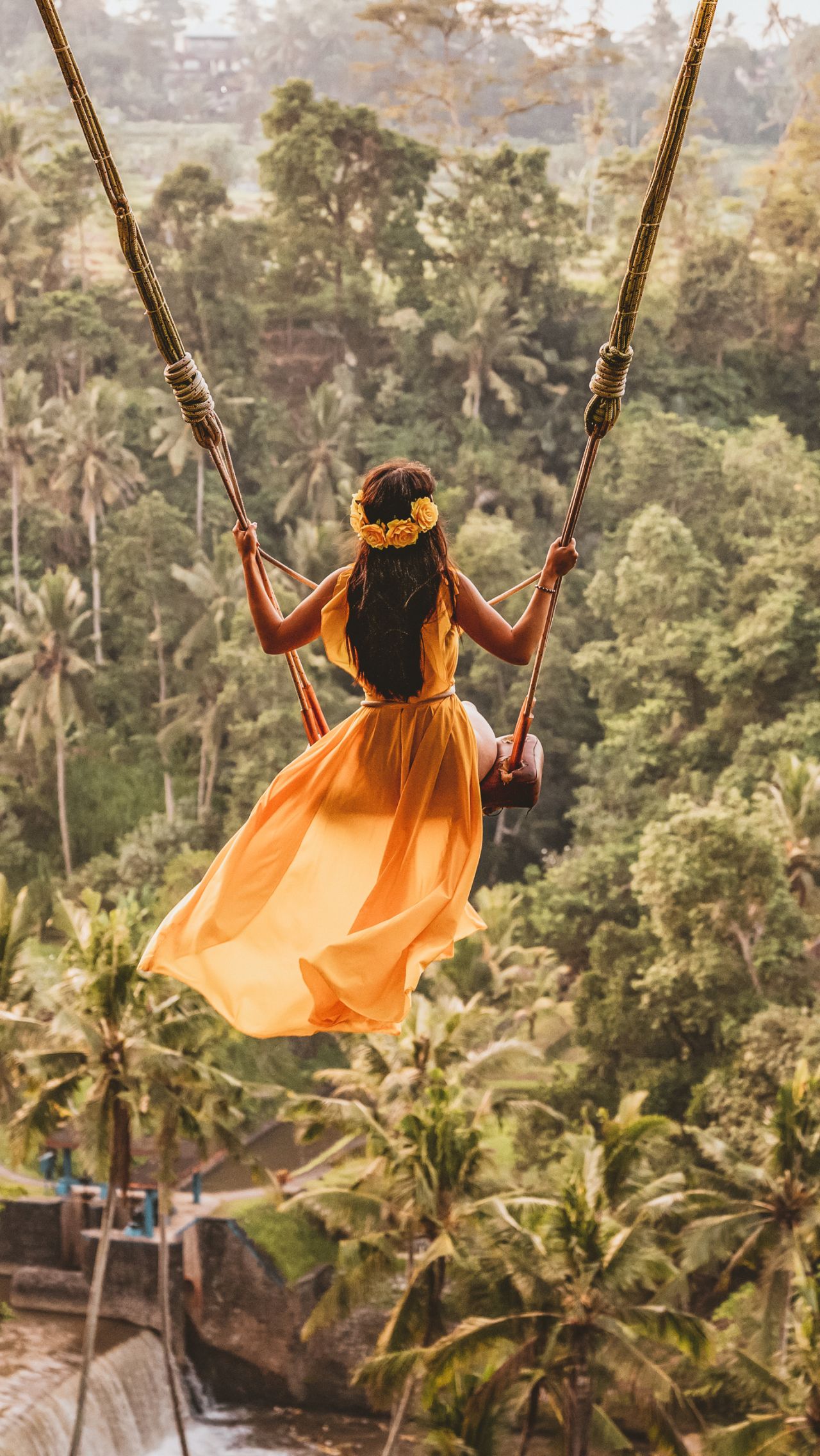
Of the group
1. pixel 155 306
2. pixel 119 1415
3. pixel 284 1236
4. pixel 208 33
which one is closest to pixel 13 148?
pixel 208 33

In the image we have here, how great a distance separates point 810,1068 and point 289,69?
25.2m

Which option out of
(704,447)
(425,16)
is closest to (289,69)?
(425,16)

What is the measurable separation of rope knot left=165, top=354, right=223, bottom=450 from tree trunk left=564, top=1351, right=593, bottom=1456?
1248 cm

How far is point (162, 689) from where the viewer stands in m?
27.8

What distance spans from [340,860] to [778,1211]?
13.0 m

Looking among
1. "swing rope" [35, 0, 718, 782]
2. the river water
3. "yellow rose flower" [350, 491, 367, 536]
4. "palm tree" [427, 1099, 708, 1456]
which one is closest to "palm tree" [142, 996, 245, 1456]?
the river water

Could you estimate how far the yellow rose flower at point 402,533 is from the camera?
3486 millimetres

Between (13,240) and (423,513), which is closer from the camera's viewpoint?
(423,513)

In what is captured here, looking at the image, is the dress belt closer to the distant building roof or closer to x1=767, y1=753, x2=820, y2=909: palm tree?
x1=767, y1=753, x2=820, y2=909: palm tree

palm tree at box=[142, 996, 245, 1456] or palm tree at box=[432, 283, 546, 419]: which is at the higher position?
palm tree at box=[432, 283, 546, 419]

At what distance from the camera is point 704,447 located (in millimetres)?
28234

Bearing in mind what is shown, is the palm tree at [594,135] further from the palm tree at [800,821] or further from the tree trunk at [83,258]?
the palm tree at [800,821]

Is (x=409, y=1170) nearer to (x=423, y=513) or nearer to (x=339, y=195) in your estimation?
(x=423, y=513)

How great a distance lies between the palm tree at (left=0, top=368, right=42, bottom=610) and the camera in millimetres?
28156
